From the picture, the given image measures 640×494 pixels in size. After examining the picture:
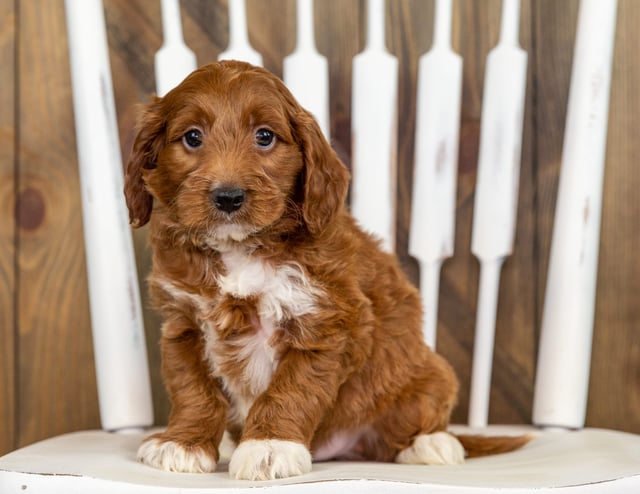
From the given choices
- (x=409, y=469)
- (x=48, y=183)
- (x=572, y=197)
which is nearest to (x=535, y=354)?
(x=572, y=197)

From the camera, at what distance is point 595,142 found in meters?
1.92

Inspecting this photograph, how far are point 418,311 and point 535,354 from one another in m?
0.69

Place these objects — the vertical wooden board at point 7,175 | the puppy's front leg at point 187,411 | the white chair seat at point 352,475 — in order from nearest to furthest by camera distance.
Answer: the white chair seat at point 352,475, the puppy's front leg at point 187,411, the vertical wooden board at point 7,175

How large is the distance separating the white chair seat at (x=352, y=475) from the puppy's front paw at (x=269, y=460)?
3cm

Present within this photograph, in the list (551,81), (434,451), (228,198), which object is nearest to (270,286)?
(228,198)

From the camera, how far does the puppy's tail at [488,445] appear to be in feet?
5.71

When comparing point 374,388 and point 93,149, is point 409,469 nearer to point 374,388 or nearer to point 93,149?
point 374,388

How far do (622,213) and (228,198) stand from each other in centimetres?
125

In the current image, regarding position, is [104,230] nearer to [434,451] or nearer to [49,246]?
[49,246]

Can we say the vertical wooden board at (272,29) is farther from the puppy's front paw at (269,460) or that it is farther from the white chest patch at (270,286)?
the puppy's front paw at (269,460)

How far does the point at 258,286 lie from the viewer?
1.54 metres

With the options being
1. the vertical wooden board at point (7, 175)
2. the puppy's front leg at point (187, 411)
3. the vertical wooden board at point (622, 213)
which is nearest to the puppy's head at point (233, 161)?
the puppy's front leg at point (187, 411)

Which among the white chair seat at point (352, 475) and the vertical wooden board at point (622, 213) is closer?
the white chair seat at point (352, 475)

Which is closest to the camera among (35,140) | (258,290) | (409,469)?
(409,469)
